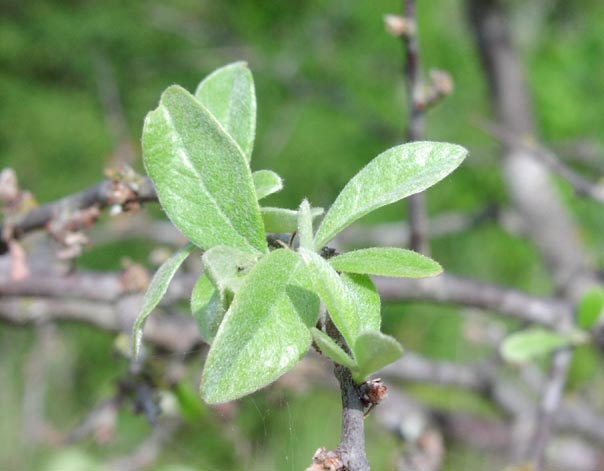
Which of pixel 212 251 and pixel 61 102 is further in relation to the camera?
pixel 61 102

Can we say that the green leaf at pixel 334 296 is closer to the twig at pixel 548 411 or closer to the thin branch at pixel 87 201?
the thin branch at pixel 87 201

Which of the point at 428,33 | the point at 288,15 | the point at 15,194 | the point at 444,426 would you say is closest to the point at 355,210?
the point at 15,194

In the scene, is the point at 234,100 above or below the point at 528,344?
above

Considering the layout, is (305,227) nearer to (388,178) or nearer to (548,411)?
(388,178)

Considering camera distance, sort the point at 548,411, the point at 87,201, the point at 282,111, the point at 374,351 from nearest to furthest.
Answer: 1. the point at 374,351
2. the point at 87,201
3. the point at 548,411
4. the point at 282,111

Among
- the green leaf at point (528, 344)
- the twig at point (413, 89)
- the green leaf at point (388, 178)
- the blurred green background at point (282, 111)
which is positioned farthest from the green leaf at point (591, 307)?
the blurred green background at point (282, 111)

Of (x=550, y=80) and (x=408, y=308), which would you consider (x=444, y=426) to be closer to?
(x=408, y=308)

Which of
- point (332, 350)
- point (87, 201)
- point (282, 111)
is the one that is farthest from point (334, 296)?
point (282, 111)
